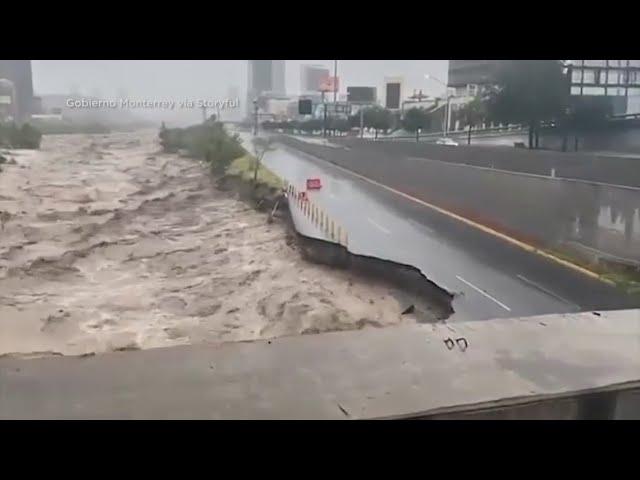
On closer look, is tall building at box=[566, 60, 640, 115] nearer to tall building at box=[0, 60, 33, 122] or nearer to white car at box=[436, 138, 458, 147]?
white car at box=[436, 138, 458, 147]

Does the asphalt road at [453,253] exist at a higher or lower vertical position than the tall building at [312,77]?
lower

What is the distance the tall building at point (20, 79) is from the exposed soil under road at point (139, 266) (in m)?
0.21

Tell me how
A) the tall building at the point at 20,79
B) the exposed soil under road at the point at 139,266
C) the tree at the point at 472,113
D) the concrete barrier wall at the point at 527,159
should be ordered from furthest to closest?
the tree at the point at 472,113 < the concrete barrier wall at the point at 527,159 < the exposed soil under road at the point at 139,266 < the tall building at the point at 20,79

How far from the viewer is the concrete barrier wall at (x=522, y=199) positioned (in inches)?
128

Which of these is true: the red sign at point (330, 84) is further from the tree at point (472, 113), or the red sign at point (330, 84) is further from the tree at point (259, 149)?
the tree at point (472, 113)

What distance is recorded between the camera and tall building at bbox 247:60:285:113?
2.96 metres

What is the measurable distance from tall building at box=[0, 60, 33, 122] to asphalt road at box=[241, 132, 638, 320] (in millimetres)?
1229

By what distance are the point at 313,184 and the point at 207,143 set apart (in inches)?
24.8

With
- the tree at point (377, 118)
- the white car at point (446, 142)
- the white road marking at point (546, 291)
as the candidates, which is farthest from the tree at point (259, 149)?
the white road marking at point (546, 291)

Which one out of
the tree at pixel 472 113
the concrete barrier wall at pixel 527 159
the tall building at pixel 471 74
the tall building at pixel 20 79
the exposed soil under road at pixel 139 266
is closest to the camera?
the tall building at pixel 20 79

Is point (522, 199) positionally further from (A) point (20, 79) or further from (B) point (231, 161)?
(A) point (20, 79)

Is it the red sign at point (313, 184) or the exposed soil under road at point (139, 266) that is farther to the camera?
the red sign at point (313, 184)

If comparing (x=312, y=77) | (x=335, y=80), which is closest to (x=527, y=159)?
(x=335, y=80)

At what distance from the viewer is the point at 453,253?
337 centimetres
